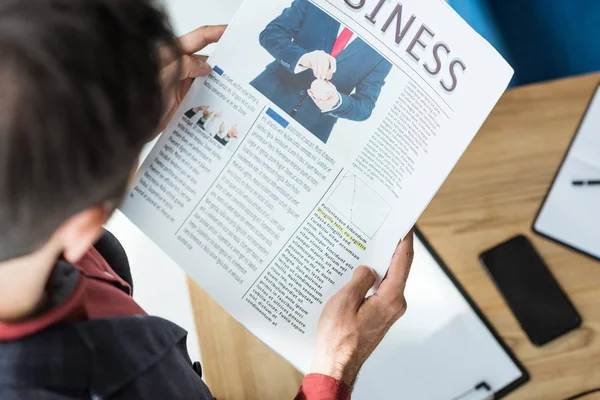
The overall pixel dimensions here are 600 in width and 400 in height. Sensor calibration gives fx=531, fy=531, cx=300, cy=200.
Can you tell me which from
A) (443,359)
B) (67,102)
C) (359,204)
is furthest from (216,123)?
(443,359)

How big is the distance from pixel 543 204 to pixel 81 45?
1.91 ft

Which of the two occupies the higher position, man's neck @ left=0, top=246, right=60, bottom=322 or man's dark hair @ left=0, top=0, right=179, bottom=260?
man's dark hair @ left=0, top=0, right=179, bottom=260

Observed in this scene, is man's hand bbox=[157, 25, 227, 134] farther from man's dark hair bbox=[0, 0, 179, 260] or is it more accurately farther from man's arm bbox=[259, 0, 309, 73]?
man's dark hair bbox=[0, 0, 179, 260]

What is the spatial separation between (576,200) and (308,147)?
0.38 metres

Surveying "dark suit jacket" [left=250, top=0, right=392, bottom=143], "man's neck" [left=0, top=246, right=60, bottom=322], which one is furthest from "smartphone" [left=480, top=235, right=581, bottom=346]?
"man's neck" [left=0, top=246, right=60, bottom=322]

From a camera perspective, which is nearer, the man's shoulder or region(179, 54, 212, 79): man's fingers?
the man's shoulder

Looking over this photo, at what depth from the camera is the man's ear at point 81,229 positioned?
1.06 feet

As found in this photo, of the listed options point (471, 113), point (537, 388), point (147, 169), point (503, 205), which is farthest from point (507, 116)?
point (147, 169)

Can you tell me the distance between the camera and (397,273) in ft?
1.72

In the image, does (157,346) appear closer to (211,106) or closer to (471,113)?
(211,106)

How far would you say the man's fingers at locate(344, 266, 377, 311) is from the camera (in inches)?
19.6

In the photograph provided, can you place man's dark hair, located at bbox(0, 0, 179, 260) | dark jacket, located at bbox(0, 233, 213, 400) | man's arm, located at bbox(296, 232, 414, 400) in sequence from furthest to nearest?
1. man's arm, located at bbox(296, 232, 414, 400)
2. dark jacket, located at bbox(0, 233, 213, 400)
3. man's dark hair, located at bbox(0, 0, 179, 260)

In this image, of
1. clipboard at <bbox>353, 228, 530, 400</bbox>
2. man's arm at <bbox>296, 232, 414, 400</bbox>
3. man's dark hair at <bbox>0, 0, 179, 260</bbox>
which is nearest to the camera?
man's dark hair at <bbox>0, 0, 179, 260</bbox>

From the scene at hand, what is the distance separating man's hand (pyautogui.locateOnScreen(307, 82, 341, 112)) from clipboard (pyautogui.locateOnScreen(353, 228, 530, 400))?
27cm
